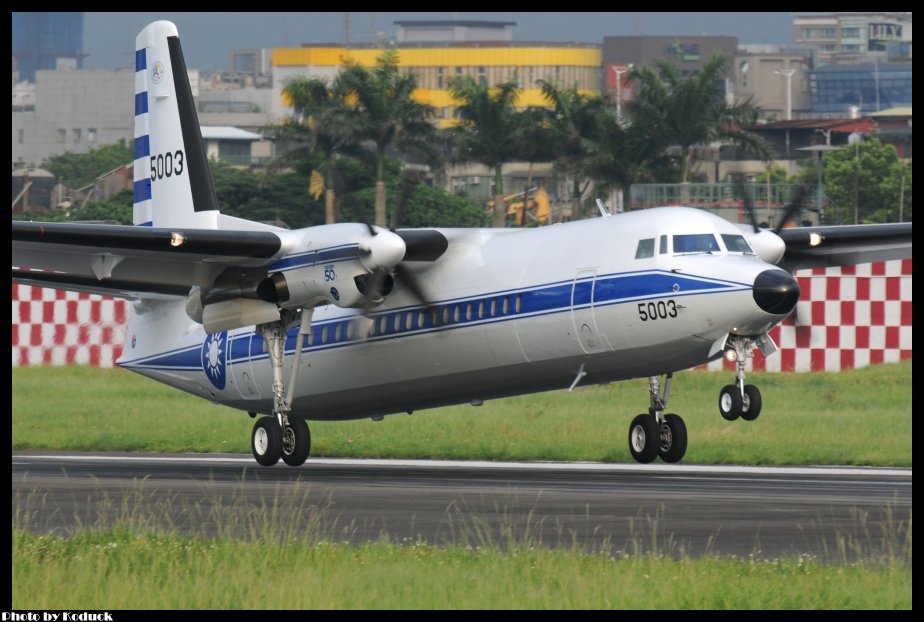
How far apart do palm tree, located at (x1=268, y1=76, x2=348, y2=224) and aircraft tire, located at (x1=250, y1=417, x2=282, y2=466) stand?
169 feet

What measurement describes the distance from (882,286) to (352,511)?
19.9 meters

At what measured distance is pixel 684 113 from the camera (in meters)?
74.6

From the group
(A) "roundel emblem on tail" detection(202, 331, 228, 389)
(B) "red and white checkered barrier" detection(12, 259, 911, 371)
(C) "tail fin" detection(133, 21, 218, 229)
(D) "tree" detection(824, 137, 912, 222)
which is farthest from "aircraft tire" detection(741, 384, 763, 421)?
(D) "tree" detection(824, 137, 912, 222)

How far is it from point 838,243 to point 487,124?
173 ft

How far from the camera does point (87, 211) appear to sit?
78.8 metres

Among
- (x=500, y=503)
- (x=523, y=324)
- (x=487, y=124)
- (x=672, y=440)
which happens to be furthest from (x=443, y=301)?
(x=487, y=124)

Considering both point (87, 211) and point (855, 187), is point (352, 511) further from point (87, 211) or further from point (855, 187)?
point (855, 187)

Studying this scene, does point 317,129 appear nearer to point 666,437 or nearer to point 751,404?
point 666,437

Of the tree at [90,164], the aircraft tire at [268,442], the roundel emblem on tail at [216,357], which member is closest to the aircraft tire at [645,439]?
the aircraft tire at [268,442]

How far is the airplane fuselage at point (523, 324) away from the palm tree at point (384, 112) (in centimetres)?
5042

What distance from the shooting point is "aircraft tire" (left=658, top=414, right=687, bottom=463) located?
73.4 feet

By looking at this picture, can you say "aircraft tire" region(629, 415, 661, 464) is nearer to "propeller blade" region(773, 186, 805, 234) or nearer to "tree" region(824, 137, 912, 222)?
"propeller blade" region(773, 186, 805, 234)

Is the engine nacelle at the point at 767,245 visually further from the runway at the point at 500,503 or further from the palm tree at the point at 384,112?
the palm tree at the point at 384,112

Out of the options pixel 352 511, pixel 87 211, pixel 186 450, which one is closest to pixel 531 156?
pixel 87 211
